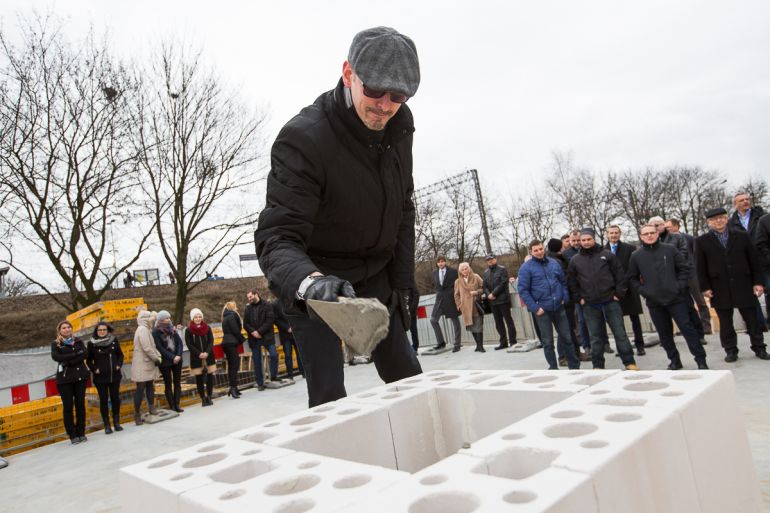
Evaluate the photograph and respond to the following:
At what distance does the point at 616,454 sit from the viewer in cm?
99

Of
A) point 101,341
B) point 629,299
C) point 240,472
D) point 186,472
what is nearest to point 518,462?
point 240,472

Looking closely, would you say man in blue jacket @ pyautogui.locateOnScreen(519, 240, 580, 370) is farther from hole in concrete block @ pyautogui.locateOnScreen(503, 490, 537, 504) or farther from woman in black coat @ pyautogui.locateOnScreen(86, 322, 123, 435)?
woman in black coat @ pyautogui.locateOnScreen(86, 322, 123, 435)

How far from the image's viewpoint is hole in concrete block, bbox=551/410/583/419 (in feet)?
4.46

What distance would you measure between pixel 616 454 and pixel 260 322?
8209 millimetres

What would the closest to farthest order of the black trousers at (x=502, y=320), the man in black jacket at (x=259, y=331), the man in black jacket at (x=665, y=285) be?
the man in black jacket at (x=665, y=285)
the black trousers at (x=502, y=320)
the man in black jacket at (x=259, y=331)

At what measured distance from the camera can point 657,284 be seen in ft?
17.6

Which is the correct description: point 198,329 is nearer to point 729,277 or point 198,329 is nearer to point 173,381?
point 173,381

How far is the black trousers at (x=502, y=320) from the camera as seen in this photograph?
8.52 metres

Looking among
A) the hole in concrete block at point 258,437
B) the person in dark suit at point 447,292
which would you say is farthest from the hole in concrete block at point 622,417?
the person in dark suit at point 447,292

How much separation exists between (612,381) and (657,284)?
427 cm

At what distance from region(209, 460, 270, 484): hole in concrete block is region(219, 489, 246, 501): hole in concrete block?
0.66ft

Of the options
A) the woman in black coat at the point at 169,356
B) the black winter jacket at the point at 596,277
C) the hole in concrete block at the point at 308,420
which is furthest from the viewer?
the woman in black coat at the point at 169,356

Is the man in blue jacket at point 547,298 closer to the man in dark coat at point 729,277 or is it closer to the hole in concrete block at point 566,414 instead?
the man in dark coat at point 729,277

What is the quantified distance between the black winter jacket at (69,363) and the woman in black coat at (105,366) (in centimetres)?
20
